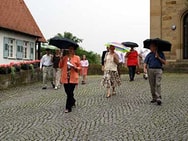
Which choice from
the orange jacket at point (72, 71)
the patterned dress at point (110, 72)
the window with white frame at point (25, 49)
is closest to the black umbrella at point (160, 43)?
the patterned dress at point (110, 72)

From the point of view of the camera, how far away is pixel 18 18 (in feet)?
116

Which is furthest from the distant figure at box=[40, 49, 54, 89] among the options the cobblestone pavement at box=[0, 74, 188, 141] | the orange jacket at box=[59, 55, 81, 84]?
the orange jacket at box=[59, 55, 81, 84]

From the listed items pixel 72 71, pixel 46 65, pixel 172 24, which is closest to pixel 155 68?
pixel 72 71

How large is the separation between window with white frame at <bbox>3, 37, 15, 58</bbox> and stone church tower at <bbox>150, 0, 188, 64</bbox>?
1004cm

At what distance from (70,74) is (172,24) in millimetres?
17290

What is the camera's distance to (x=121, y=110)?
1257cm

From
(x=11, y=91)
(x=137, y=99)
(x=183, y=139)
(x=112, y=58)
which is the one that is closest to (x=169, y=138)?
(x=183, y=139)

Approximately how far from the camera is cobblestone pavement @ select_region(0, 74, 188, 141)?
9.39 m

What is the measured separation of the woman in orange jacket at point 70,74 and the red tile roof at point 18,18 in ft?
59.1

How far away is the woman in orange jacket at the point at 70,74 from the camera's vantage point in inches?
496

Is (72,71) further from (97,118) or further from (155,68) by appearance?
(155,68)

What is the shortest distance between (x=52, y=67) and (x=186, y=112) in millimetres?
9598

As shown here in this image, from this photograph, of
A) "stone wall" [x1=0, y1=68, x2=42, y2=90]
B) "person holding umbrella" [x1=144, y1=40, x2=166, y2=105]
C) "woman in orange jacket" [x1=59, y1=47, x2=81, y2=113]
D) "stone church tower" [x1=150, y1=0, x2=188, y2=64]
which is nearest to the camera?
"woman in orange jacket" [x1=59, y1=47, x2=81, y2=113]

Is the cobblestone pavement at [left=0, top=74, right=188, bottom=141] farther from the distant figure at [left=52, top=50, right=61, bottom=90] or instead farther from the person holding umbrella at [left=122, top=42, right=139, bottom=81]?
the person holding umbrella at [left=122, top=42, right=139, bottom=81]
